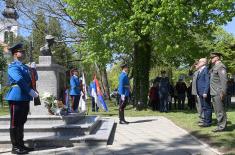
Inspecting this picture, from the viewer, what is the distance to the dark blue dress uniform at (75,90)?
51.4 ft

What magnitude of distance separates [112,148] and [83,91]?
734 cm

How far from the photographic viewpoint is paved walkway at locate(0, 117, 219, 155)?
9031mm

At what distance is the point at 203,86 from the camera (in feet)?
41.7

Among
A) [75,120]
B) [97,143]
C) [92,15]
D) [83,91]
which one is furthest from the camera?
[92,15]

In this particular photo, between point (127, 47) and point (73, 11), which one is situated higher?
point (73, 11)

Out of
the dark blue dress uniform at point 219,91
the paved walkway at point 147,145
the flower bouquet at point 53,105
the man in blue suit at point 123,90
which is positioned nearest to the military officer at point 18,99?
the paved walkway at point 147,145

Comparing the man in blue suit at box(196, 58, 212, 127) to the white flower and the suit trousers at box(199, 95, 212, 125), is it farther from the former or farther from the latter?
the white flower

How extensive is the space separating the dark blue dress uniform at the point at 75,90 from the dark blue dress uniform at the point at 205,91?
15.2 ft

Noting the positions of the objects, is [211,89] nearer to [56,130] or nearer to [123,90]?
[123,90]

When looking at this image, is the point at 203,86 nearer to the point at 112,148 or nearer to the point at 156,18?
the point at 112,148

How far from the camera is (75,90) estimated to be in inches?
619

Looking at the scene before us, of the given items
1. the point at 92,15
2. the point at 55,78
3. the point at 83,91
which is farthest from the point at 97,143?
the point at 92,15

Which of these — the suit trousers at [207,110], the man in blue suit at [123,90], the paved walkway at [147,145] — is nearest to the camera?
the paved walkway at [147,145]

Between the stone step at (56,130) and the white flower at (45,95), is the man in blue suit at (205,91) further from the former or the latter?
the white flower at (45,95)
